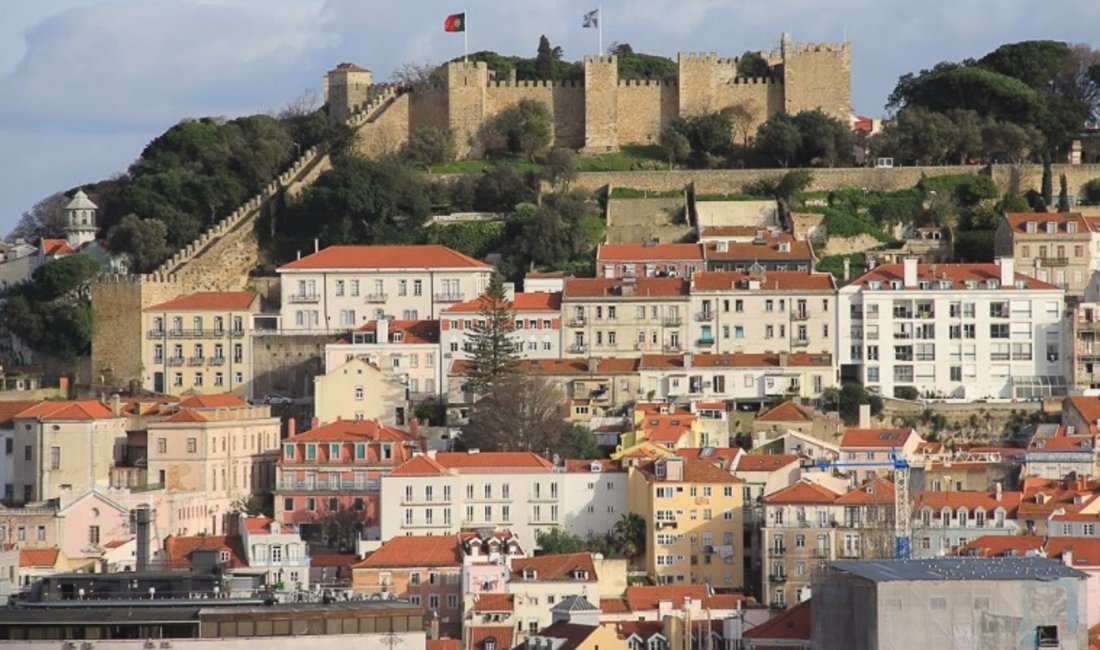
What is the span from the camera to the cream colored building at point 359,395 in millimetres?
77125

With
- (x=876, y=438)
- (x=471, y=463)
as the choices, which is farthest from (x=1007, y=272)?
(x=471, y=463)

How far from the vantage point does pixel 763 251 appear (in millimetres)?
83562

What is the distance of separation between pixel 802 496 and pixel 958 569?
10288 millimetres

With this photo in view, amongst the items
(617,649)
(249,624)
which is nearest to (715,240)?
(617,649)

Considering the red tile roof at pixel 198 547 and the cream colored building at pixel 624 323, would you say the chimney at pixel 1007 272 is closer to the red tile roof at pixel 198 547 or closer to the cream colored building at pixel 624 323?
the cream colored building at pixel 624 323

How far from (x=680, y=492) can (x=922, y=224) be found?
914 inches

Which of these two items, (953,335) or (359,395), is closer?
(359,395)

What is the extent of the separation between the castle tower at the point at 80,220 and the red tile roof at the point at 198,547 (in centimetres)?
2862

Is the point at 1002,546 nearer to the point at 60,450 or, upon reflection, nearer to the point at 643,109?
the point at 60,450

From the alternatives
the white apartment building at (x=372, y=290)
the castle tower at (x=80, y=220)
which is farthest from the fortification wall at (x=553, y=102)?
the castle tower at (x=80, y=220)

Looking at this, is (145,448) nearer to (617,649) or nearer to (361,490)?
(361,490)

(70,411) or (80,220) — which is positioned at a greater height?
(80,220)

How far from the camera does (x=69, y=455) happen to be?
240 feet

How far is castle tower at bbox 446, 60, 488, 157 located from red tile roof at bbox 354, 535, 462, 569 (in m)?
29.8
